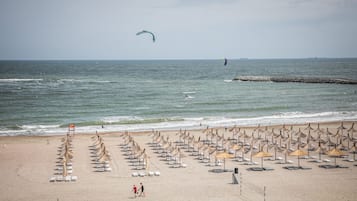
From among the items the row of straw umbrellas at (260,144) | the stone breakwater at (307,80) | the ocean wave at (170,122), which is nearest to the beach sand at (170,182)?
the row of straw umbrellas at (260,144)

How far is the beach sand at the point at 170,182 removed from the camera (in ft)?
64.4

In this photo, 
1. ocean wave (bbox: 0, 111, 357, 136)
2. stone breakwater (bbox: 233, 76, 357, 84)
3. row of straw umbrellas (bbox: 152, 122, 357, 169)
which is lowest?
row of straw umbrellas (bbox: 152, 122, 357, 169)

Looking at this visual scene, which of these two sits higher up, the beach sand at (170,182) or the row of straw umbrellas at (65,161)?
the row of straw umbrellas at (65,161)

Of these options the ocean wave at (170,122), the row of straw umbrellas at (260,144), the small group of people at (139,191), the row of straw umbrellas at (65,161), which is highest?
the ocean wave at (170,122)

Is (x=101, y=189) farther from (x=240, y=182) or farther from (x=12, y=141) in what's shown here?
(x=12, y=141)

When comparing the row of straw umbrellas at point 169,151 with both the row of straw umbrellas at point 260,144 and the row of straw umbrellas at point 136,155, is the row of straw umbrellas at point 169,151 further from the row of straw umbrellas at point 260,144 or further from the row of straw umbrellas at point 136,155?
the row of straw umbrellas at point 136,155

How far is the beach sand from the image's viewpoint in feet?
64.4

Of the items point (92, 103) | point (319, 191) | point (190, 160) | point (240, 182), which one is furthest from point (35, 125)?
point (319, 191)

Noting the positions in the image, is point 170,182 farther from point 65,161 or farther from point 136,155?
point 65,161

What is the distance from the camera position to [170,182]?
21766 millimetres

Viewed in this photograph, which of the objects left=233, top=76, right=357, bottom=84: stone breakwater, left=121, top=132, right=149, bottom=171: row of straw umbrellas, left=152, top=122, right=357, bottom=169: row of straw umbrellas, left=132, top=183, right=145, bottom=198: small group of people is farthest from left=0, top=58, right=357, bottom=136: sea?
left=233, top=76, right=357, bottom=84: stone breakwater

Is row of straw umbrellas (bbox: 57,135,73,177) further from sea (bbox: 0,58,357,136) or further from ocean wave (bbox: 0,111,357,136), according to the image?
ocean wave (bbox: 0,111,357,136)

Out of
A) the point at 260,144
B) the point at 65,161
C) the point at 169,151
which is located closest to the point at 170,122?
the point at 260,144

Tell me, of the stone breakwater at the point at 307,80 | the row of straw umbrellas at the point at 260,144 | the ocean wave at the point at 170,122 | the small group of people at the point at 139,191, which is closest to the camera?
the small group of people at the point at 139,191
